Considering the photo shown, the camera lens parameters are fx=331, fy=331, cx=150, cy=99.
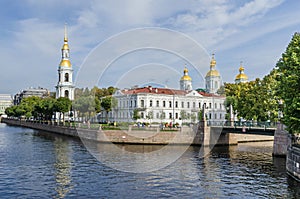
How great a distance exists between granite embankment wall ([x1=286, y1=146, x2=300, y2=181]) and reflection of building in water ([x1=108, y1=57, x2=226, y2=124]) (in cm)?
5673

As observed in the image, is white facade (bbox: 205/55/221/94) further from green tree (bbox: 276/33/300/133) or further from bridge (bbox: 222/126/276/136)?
green tree (bbox: 276/33/300/133)

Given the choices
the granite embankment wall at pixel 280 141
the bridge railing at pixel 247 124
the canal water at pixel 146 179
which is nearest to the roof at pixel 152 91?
the bridge railing at pixel 247 124

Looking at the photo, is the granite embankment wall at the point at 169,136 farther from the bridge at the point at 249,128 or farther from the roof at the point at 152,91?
the roof at the point at 152,91

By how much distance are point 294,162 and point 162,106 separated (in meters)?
73.9

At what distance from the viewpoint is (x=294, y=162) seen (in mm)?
31500

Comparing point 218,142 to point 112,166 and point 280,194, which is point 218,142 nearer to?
point 112,166

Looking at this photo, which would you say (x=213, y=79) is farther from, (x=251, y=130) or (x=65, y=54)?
(x=251, y=130)

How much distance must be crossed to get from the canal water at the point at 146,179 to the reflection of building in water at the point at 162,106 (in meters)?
51.7

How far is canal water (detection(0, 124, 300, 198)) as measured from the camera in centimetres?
2589

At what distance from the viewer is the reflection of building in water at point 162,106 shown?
9644 centimetres

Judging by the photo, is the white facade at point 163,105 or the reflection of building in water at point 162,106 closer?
the reflection of building in water at point 162,106

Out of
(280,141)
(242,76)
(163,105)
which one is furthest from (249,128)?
(242,76)

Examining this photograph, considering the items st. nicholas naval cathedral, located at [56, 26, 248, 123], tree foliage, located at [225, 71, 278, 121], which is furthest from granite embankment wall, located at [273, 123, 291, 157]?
st. nicholas naval cathedral, located at [56, 26, 248, 123]

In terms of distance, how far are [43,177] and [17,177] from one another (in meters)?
2.30
